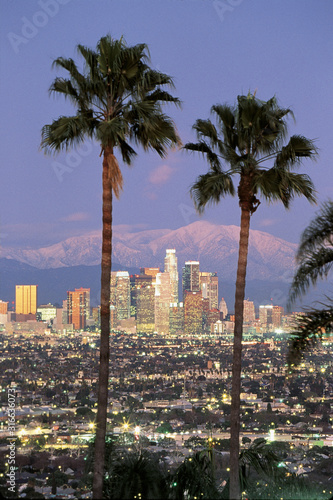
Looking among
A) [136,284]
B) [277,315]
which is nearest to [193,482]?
[277,315]

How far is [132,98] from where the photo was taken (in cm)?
A: 1067

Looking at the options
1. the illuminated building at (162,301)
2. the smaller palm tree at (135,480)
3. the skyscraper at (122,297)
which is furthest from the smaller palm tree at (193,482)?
the illuminated building at (162,301)

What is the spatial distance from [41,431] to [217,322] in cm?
11884

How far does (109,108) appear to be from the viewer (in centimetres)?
1054

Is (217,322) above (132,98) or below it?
below

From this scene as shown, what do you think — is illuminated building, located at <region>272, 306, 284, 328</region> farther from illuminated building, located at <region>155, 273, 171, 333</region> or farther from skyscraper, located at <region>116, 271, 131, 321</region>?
skyscraper, located at <region>116, 271, 131, 321</region>

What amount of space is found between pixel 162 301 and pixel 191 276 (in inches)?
473

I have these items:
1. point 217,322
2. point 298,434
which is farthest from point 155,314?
point 298,434

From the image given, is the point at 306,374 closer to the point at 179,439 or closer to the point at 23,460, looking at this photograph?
the point at 179,439

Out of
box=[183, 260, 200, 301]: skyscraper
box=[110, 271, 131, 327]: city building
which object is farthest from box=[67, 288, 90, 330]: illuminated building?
box=[183, 260, 200, 301]: skyscraper

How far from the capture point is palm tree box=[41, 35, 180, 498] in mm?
10227

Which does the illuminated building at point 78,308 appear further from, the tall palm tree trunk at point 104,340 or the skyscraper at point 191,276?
the tall palm tree trunk at point 104,340

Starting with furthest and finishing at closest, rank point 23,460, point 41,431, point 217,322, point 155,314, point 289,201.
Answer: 1. point 155,314
2. point 217,322
3. point 41,431
4. point 23,460
5. point 289,201

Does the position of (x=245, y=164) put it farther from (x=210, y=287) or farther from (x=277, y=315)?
(x=210, y=287)
